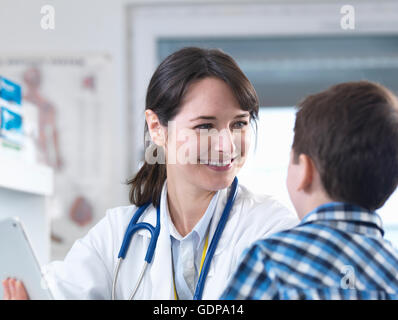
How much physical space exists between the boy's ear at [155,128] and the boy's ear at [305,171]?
364 mm

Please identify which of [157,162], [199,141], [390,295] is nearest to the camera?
[390,295]

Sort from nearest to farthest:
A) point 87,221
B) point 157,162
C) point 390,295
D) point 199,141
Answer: point 390,295 → point 199,141 → point 157,162 → point 87,221

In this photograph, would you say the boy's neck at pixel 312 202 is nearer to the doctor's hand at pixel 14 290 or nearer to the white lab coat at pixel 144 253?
the white lab coat at pixel 144 253

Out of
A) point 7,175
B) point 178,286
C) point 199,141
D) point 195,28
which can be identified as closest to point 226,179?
point 199,141

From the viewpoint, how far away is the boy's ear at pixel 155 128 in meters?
0.97

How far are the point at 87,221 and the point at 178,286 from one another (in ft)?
3.45

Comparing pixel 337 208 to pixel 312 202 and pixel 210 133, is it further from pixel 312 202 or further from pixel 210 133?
pixel 210 133

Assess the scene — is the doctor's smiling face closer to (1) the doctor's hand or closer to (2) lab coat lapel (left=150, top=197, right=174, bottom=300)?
(2) lab coat lapel (left=150, top=197, right=174, bottom=300)

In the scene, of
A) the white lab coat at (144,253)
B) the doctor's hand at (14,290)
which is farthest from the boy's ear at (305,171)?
the doctor's hand at (14,290)

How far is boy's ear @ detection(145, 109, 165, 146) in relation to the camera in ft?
3.18

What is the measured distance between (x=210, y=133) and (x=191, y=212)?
0.66ft

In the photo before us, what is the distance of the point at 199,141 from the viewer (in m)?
0.89

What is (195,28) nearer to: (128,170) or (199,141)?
(128,170)

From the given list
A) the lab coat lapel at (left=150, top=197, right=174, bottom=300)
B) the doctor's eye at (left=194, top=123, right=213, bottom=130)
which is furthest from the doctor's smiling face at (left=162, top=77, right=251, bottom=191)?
the lab coat lapel at (left=150, top=197, right=174, bottom=300)
